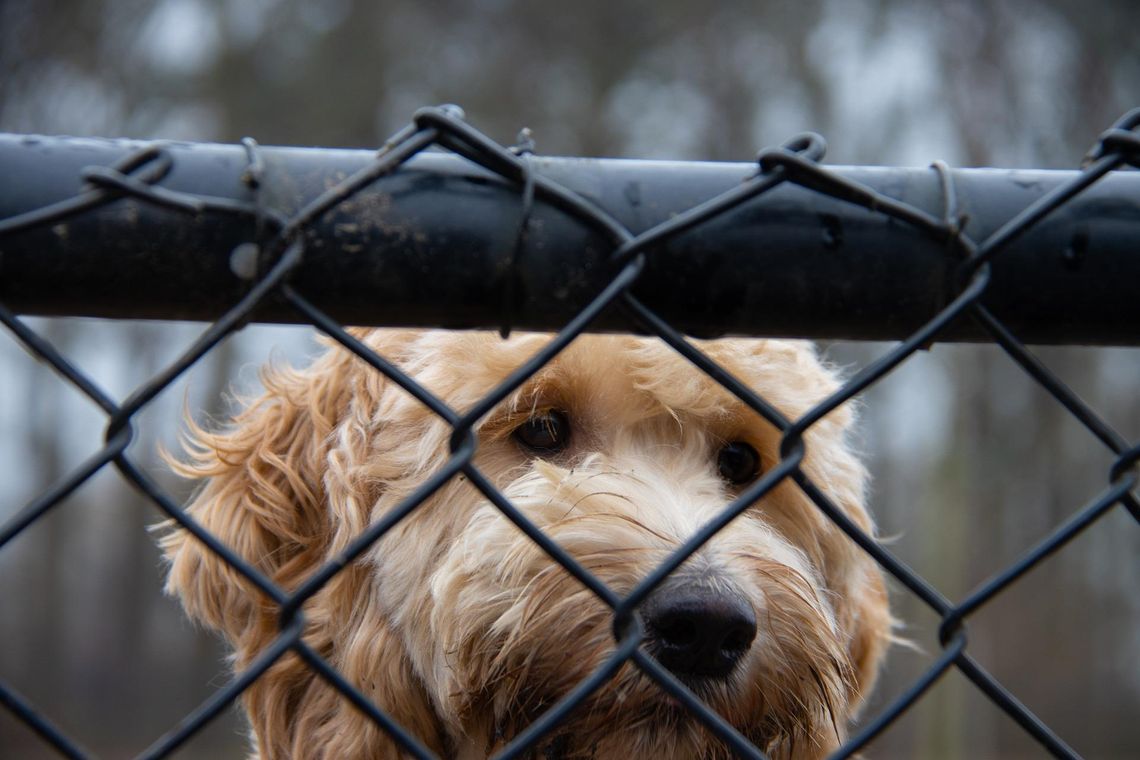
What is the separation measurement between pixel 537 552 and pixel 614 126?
1174 centimetres

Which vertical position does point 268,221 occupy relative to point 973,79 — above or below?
below

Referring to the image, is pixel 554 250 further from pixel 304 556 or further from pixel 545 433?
Result: pixel 304 556

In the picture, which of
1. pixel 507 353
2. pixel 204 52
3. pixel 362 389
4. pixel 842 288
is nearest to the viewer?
pixel 842 288

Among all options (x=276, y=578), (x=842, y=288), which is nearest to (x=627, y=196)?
(x=842, y=288)

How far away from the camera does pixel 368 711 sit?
1152mm

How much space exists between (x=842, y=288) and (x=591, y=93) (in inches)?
520

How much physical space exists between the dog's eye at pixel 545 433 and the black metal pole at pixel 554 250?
1.46m

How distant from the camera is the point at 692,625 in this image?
195 cm

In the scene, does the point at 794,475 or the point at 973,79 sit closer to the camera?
the point at 794,475

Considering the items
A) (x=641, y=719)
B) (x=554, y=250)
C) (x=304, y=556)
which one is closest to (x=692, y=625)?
(x=641, y=719)

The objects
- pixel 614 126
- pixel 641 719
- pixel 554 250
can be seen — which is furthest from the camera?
pixel 614 126

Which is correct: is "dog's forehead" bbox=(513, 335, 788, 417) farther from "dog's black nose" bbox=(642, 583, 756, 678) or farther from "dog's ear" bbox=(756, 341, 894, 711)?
"dog's black nose" bbox=(642, 583, 756, 678)

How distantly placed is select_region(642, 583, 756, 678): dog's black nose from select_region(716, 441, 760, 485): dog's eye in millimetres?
845

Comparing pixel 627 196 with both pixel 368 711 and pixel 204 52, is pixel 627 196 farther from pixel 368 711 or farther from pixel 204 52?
pixel 204 52
